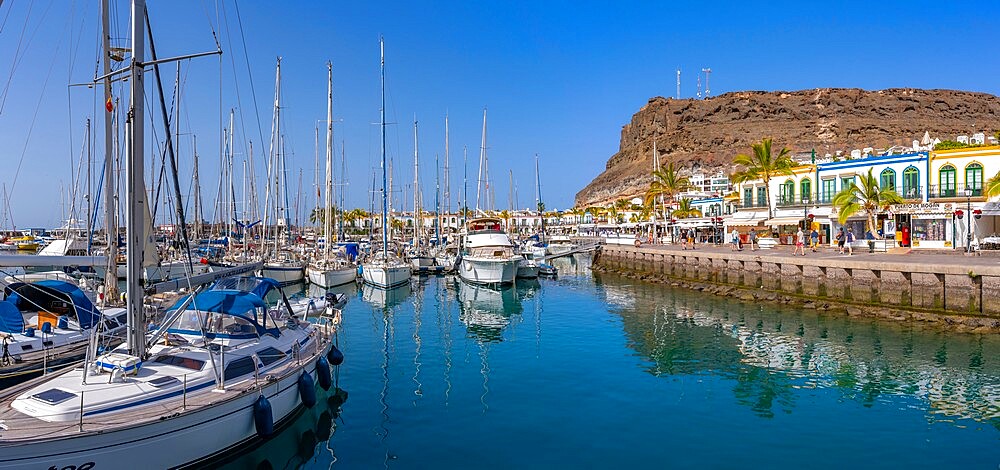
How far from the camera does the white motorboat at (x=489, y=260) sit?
48.7 m

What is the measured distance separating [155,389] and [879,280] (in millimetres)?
33144

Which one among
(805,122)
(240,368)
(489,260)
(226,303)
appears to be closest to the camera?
(240,368)

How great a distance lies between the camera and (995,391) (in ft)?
59.0

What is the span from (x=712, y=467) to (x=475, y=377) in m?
9.50

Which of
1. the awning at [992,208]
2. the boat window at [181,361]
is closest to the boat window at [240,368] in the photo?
the boat window at [181,361]

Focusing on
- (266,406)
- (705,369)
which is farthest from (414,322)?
(266,406)

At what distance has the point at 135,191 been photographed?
12727 millimetres

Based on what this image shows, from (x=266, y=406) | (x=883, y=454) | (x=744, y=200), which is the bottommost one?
(x=883, y=454)

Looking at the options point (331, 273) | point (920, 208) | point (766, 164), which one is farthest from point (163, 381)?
point (766, 164)

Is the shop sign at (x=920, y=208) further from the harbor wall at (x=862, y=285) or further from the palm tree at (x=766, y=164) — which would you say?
the harbor wall at (x=862, y=285)

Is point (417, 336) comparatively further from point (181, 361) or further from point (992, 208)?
point (992, 208)

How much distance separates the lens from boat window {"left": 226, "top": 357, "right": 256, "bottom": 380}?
44.3ft

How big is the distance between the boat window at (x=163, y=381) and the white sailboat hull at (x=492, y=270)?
120 ft

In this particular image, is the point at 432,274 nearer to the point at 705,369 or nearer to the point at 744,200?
the point at 744,200
